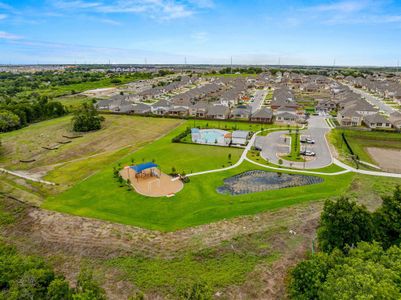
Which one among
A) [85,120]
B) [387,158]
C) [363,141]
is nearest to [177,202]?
[387,158]

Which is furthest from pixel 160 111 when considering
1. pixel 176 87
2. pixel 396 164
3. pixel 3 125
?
pixel 396 164

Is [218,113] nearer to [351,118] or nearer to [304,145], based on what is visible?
[304,145]

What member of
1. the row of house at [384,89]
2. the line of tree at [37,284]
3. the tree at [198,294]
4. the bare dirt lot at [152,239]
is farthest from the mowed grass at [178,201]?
the row of house at [384,89]

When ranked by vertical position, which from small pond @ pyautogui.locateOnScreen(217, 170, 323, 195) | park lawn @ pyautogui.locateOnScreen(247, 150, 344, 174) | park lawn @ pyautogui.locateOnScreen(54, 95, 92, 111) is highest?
park lawn @ pyautogui.locateOnScreen(54, 95, 92, 111)

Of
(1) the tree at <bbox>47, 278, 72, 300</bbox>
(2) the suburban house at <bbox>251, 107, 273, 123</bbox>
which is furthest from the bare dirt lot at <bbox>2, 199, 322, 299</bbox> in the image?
(2) the suburban house at <bbox>251, 107, 273, 123</bbox>

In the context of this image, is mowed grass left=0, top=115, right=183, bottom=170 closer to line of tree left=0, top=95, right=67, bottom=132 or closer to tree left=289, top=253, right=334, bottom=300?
line of tree left=0, top=95, right=67, bottom=132

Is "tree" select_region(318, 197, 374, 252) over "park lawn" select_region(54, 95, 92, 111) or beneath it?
beneath
